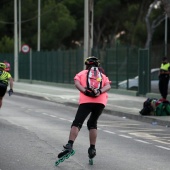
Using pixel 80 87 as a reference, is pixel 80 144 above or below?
below

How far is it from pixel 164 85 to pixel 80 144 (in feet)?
42.4

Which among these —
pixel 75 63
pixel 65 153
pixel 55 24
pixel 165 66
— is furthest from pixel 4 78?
pixel 55 24

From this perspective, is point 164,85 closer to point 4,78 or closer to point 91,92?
point 4,78

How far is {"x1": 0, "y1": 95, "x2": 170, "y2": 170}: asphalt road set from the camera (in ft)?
36.4

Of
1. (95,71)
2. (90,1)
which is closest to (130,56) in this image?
(90,1)

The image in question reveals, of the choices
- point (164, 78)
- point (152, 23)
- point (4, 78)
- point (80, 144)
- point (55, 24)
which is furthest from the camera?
point (55, 24)

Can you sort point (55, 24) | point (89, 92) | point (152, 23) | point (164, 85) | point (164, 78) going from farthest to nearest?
point (55, 24)
point (152, 23)
point (164, 78)
point (164, 85)
point (89, 92)

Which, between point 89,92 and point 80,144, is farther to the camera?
point 80,144

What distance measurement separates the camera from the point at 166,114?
20.6m

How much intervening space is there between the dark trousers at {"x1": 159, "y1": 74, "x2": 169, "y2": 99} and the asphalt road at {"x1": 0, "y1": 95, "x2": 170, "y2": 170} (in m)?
5.24

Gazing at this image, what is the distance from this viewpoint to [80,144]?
13805 millimetres

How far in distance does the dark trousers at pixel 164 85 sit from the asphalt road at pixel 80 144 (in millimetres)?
5239

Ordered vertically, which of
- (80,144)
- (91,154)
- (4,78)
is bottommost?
(80,144)

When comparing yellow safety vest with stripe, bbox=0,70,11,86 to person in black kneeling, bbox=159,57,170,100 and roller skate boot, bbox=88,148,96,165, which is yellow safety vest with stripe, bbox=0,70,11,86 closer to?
roller skate boot, bbox=88,148,96,165
